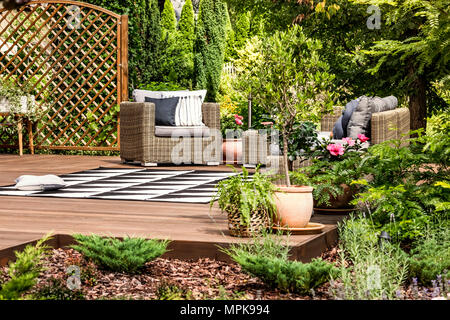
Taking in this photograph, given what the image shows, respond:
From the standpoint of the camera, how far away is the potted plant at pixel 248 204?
2.97 meters

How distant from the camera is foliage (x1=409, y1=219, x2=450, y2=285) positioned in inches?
102

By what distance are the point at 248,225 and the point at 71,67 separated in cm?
630

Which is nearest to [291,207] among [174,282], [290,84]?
[290,84]

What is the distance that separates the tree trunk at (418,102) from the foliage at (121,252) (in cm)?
680

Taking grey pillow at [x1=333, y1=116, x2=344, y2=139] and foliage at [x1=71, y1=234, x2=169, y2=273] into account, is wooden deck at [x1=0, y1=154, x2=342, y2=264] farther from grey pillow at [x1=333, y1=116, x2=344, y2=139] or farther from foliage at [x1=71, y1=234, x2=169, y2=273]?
grey pillow at [x1=333, y1=116, x2=344, y2=139]

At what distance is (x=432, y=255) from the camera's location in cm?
278

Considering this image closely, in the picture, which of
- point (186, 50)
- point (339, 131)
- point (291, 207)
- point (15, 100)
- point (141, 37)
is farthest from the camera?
point (186, 50)

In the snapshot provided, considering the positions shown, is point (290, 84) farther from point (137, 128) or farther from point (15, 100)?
point (15, 100)

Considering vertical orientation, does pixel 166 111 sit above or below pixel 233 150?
above

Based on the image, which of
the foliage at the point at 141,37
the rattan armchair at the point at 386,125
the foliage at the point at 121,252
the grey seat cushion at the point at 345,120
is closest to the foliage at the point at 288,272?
the foliage at the point at 121,252

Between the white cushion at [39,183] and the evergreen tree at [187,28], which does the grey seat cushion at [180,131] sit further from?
the evergreen tree at [187,28]

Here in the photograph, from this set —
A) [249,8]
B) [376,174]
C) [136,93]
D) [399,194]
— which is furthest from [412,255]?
[249,8]

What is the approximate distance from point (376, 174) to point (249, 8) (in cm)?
766

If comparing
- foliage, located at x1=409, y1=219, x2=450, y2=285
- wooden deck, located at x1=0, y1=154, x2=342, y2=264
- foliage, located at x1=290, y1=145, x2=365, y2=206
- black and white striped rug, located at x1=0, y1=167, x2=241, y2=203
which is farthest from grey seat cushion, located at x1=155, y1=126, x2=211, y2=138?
foliage, located at x1=409, y1=219, x2=450, y2=285
